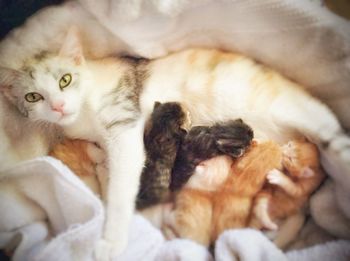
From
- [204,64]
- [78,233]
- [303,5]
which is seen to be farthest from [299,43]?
[78,233]

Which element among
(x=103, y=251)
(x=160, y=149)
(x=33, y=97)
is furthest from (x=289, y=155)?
(x=33, y=97)

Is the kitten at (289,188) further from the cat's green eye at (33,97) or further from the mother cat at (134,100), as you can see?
the cat's green eye at (33,97)

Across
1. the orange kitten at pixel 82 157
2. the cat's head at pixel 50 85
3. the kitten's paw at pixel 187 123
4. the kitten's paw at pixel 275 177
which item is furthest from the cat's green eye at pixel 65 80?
the kitten's paw at pixel 275 177

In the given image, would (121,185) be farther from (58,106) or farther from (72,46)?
(72,46)

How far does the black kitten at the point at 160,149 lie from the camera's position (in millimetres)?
914

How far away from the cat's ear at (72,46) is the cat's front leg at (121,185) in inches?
7.2

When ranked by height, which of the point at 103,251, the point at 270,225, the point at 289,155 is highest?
the point at 289,155

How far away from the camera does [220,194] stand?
2.95 ft

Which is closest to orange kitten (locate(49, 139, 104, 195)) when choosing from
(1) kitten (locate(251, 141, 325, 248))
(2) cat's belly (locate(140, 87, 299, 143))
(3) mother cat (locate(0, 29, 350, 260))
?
(3) mother cat (locate(0, 29, 350, 260))

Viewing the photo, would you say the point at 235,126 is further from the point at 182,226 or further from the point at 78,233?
the point at 78,233

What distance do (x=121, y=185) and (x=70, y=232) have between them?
13 cm

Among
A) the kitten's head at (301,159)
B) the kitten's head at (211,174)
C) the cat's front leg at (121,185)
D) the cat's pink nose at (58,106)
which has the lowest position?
the cat's front leg at (121,185)

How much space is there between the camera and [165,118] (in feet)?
3.07

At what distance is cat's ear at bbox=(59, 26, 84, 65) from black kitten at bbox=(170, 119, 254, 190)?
0.30 metres
